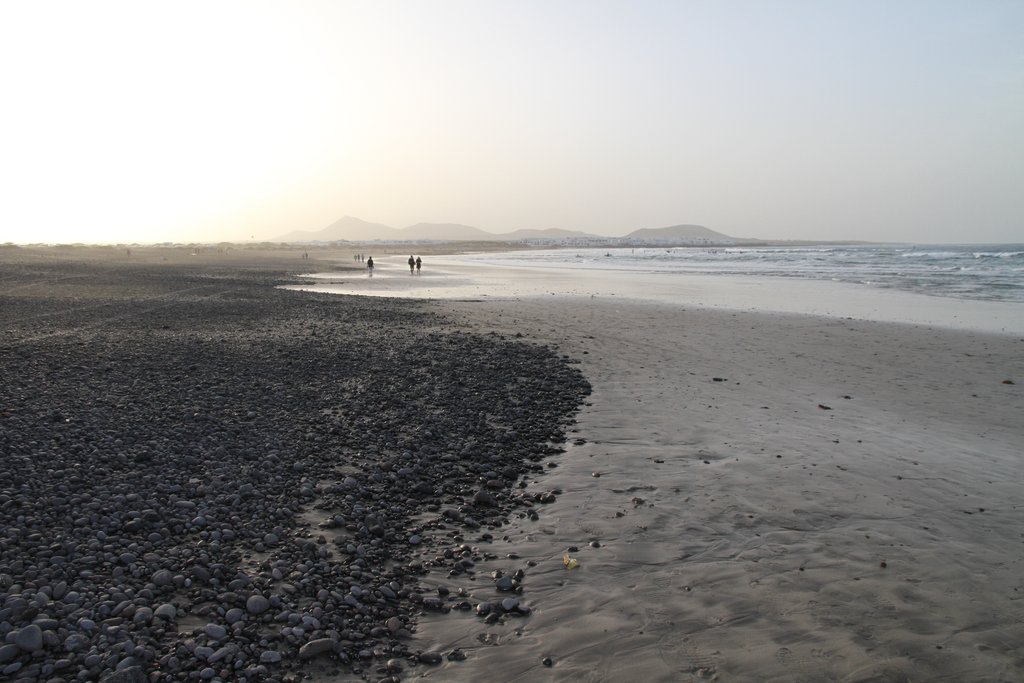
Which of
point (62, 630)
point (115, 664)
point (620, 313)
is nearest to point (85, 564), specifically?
point (62, 630)

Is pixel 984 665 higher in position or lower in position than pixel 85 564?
lower

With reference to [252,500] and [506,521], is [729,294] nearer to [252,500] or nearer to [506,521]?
[506,521]

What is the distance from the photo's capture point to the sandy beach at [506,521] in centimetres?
469

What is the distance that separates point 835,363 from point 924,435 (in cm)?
587

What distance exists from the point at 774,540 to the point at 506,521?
9.68 feet

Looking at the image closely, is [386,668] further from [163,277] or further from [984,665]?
[163,277]

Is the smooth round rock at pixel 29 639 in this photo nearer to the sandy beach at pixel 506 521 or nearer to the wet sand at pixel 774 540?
the sandy beach at pixel 506 521

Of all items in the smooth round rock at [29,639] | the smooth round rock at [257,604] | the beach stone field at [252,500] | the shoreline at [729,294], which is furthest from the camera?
the shoreline at [729,294]

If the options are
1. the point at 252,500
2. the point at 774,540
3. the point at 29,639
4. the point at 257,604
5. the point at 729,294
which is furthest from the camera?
the point at 729,294

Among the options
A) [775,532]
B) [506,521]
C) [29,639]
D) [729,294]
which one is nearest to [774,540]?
[775,532]

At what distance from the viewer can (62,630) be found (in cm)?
445

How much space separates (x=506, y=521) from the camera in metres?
7.06

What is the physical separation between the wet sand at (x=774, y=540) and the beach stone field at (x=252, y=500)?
0.54 meters

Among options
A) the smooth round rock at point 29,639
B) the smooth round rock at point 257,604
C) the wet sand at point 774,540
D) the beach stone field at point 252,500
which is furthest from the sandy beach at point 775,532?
the smooth round rock at point 29,639
